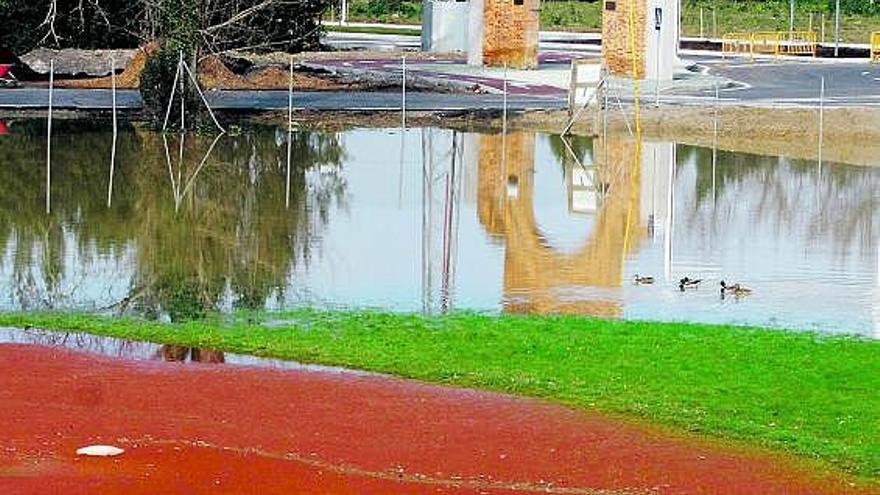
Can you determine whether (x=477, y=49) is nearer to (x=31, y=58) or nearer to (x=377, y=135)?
(x=31, y=58)

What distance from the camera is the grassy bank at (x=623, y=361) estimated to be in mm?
16234

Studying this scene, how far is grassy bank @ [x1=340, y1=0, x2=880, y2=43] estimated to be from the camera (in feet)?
294

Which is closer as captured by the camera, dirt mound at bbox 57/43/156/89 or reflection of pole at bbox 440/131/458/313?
reflection of pole at bbox 440/131/458/313

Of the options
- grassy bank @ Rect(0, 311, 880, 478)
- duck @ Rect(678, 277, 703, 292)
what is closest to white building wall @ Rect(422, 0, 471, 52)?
duck @ Rect(678, 277, 703, 292)

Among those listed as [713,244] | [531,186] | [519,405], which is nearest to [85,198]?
[531,186]

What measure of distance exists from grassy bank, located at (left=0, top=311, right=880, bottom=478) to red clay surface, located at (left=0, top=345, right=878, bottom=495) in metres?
Answer: 0.56

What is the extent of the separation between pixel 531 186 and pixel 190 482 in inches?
842

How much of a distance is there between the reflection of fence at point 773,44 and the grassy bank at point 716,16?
5.46 meters

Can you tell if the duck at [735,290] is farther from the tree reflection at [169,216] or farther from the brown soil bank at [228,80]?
the brown soil bank at [228,80]

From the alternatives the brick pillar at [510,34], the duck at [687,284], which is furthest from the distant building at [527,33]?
the duck at [687,284]

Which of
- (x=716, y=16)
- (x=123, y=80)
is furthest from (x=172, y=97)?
(x=716, y=16)

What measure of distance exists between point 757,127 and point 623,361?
1048 inches

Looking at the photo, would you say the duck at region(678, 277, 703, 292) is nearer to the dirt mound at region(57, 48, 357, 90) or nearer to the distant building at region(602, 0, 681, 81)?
the dirt mound at region(57, 48, 357, 90)

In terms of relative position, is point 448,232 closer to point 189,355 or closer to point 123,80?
point 189,355
